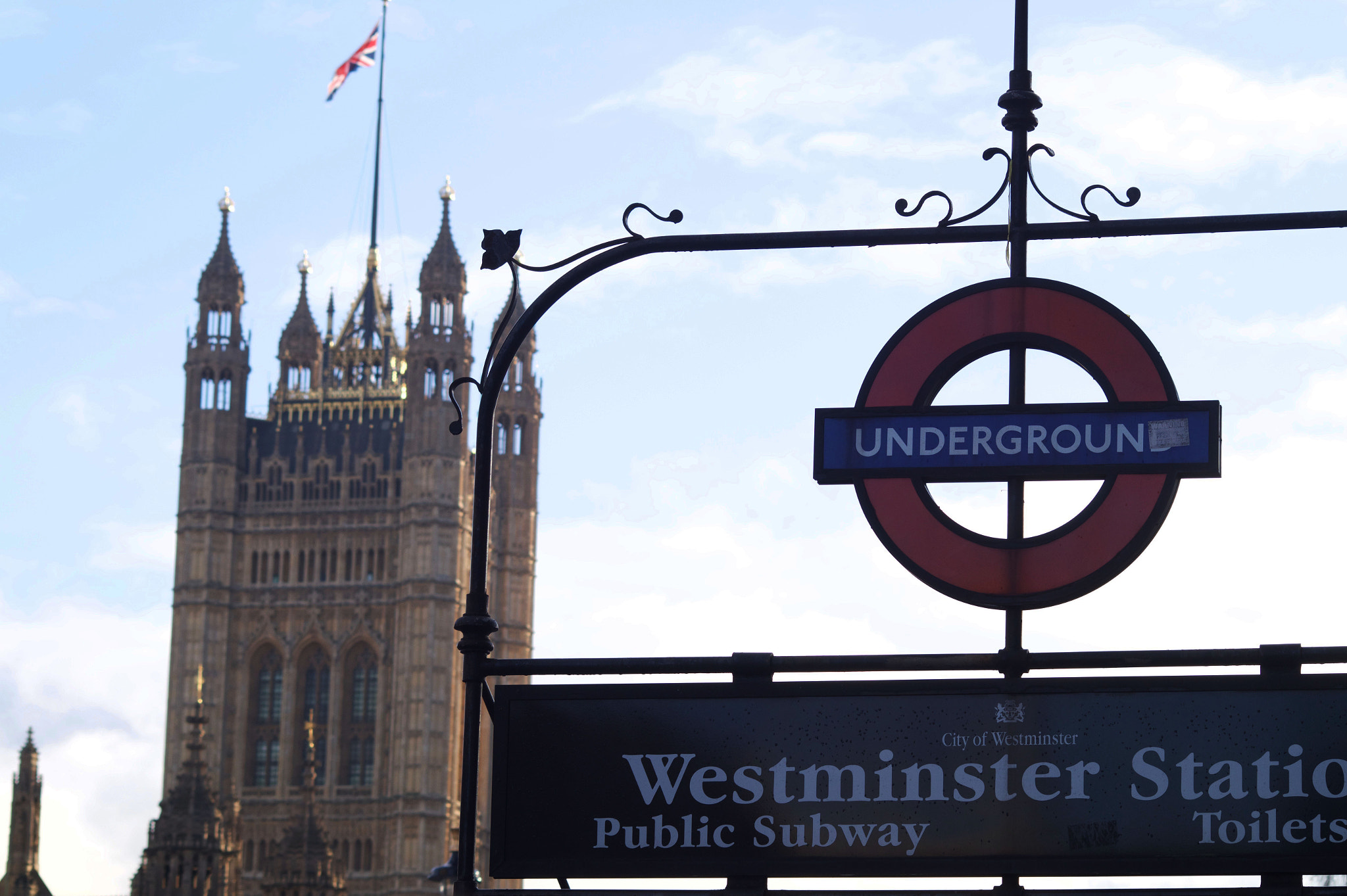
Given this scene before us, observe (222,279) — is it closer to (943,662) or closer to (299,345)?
(299,345)

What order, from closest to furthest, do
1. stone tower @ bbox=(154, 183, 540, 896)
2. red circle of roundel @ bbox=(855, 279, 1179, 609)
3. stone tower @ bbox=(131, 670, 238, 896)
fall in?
red circle of roundel @ bbox=(855, 279, 1179, 609) → stone tower @ bbox=(131, 670, 238, 896) → stone tower @ bbox=(154, 183, 540, 896)

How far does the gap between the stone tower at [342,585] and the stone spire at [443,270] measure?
0.10m

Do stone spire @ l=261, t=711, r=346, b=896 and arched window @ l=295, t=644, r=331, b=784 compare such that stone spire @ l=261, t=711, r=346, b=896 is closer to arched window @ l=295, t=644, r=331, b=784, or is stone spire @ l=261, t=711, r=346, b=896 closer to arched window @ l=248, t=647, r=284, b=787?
arched window @ l=295, t=644, r=331, b=784

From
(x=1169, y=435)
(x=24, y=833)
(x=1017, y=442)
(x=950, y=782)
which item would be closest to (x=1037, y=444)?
(x=1017, y=442)

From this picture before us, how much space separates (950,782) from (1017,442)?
3.64 ft

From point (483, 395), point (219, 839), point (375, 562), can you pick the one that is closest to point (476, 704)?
point (483, 395)

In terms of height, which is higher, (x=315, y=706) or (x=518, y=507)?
(x=518, y=507)

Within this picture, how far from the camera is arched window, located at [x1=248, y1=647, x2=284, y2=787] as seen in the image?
104 metres

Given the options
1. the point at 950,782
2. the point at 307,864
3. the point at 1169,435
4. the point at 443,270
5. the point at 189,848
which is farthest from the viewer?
the point at 443,270

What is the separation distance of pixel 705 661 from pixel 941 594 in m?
0.79

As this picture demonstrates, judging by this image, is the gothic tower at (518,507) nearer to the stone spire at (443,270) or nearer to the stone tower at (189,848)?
the stone spire at (443,270)

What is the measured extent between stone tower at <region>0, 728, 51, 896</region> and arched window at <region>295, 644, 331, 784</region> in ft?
81.5

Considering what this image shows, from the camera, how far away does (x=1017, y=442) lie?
7.39 m

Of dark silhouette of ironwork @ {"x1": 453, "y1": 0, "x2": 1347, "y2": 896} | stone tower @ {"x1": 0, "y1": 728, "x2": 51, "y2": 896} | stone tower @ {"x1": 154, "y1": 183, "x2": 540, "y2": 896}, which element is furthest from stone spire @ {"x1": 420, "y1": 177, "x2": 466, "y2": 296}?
dark silhouette of ironwork @ {"x1": 453, "y1": 0, "x2": 1347, "y2": 896}
